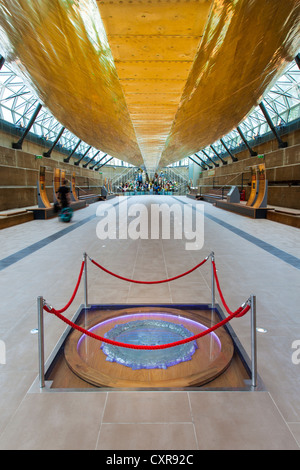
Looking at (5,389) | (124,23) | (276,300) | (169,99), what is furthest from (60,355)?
(169,99)

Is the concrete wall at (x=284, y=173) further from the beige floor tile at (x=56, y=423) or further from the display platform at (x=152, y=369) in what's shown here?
the beige floor tile at (x=56, y=423)

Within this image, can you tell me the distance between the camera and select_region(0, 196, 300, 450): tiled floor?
1.93 m

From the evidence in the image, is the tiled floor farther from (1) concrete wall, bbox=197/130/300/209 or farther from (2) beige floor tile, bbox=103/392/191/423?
(1) concrete wall, bbox=197/130/300/209

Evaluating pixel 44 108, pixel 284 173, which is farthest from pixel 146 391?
pixel 44 108

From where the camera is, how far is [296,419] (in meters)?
2.10

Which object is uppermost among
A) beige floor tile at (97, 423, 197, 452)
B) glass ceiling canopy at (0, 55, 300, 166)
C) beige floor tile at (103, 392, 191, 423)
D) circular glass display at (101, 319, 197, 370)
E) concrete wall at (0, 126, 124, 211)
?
glass ceiling canopy at (0, 55, 300, 166)

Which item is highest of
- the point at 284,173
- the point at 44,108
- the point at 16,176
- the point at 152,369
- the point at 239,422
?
the point at 44,108

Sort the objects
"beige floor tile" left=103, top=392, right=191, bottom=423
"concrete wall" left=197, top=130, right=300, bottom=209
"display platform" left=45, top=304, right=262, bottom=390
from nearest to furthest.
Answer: "beige floor tile" left=103, top=392, right=191, bottom=423, "display platform" left=45, top=304, right=262, bottom=390, "concrete wall" left=197, top=130, right=300, bottom=209

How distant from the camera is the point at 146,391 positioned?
7.88ft

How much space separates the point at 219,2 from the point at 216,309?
358 centimetres

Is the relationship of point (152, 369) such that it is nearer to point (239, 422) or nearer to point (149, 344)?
point (149, 344)

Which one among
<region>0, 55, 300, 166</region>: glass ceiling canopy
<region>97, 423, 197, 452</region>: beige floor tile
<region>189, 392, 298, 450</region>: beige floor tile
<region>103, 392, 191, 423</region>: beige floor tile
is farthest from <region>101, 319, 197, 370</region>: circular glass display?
<region>0, 55, 300, 166</region>: glass ceiling canopy

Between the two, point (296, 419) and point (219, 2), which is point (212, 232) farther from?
point (296, 419)

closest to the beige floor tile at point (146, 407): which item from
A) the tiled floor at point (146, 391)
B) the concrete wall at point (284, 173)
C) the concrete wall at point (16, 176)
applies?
the tiled floor at point (146, 391)
